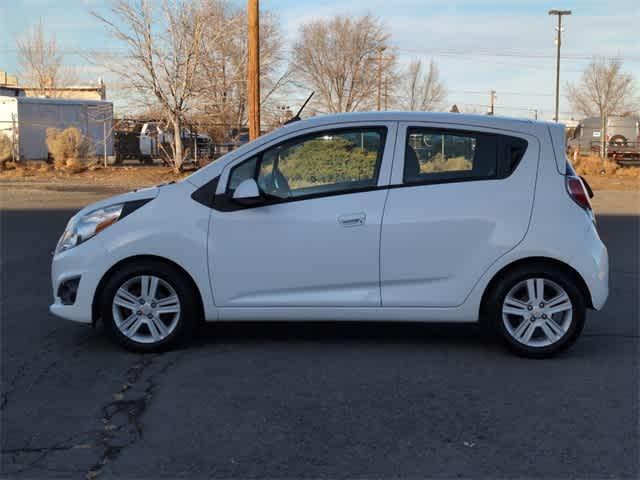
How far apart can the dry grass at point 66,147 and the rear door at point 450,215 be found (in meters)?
30.6

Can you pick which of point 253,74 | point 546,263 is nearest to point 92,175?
point 253,74

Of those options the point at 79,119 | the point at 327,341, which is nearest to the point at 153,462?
the point at 327,341

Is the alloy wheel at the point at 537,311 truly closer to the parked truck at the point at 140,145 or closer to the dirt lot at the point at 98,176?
the dirt lot at the point at 98,176

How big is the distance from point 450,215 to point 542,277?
805 millimetres

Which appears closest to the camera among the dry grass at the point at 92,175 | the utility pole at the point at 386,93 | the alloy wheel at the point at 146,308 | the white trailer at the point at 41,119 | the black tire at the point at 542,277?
the black tire at the point at 542,277

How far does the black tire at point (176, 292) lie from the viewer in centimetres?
659

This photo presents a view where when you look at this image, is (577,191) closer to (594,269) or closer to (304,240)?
(594,269)

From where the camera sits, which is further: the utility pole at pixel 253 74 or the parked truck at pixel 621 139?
the parked truck at pixel 621 139

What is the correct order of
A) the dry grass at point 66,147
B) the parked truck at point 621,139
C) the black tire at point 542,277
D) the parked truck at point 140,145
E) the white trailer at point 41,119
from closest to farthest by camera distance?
the black tire at point 542,277, the dry grass at point 66,147, the white trailer at point 41,119, the parked truck at point 140,145, the parked truck at point 621,139

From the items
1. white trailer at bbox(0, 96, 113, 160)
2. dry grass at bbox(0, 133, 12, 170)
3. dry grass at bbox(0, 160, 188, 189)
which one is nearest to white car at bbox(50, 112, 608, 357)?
dry grass at bbox(0, 160, 188, 189)

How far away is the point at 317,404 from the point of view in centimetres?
544

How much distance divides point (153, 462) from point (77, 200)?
1926cm

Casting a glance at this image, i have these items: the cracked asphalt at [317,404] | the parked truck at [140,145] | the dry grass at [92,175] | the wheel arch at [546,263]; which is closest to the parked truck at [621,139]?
the parked truck at [140,145]

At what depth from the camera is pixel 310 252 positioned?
21.5ft
